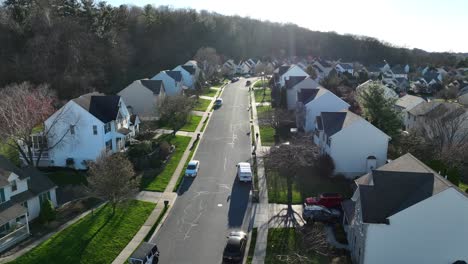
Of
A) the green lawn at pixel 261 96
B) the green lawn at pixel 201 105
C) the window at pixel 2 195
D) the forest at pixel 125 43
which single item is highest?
the forest at pixel 125 43

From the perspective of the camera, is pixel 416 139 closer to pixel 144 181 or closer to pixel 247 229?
pixel 247 229

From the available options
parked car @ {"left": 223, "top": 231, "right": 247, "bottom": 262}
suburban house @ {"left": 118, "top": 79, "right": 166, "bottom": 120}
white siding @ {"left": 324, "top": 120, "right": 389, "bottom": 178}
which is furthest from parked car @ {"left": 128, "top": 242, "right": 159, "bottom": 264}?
suburban house @ {"left": 118, "top": 79, "right": 166, "bottom": 120}

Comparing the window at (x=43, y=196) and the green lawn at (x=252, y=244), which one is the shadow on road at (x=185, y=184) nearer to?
the green lawn at (x=252, y=244)

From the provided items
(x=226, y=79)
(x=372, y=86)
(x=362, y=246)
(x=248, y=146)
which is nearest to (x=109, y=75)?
(x=226, y=79)

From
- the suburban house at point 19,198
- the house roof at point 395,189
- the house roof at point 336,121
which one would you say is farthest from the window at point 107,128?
the house roof at point 395,189

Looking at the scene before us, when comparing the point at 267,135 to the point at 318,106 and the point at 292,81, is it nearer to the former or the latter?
the point at 318,106

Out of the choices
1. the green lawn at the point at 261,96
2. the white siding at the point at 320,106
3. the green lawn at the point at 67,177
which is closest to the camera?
the green lawn at the point at 67,177
